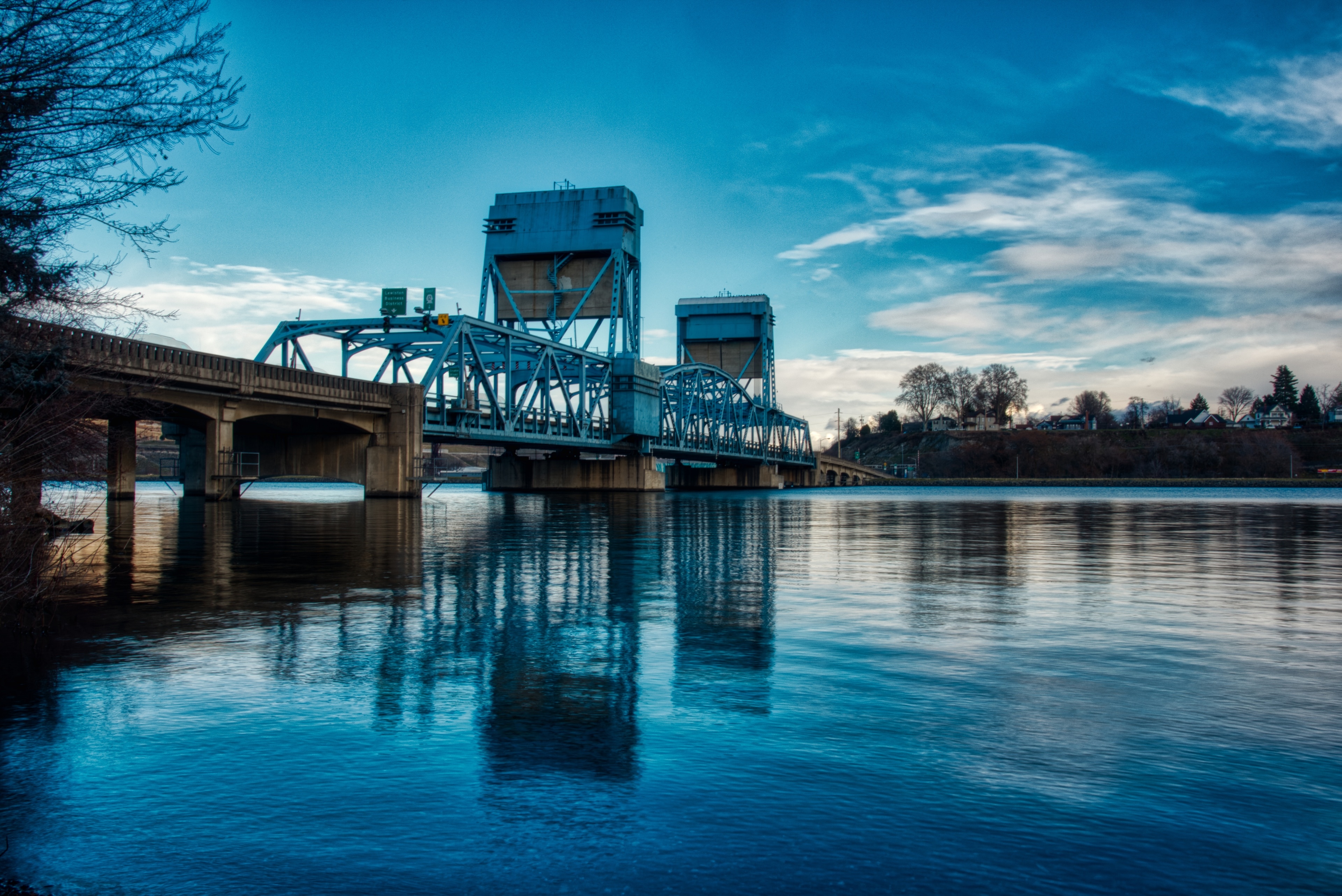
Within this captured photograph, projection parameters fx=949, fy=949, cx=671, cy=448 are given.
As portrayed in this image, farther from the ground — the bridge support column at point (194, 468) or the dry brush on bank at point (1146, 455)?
the dry brush on bank at point (1146, 455)

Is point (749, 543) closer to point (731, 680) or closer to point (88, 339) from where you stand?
point (731, 680)

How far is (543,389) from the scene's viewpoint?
72312mm

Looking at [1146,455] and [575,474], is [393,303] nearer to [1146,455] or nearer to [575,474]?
[575,474]

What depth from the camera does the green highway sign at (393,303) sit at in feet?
192

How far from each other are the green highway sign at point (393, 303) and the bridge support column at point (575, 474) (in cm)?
3422

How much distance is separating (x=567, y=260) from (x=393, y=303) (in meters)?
33.8

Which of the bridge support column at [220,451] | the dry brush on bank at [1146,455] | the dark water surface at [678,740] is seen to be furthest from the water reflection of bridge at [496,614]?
the dry brush on bank at [1146,455]

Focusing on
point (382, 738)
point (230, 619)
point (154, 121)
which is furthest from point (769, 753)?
point (154, 121)

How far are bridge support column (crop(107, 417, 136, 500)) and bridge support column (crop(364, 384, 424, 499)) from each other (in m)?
11.9

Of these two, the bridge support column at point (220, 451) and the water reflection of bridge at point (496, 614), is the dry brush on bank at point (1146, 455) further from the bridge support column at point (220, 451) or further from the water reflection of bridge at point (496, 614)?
the water reflection of bridge at point (496, 614)

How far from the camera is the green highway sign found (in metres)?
58.4

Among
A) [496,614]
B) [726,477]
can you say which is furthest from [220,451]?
[726,477]

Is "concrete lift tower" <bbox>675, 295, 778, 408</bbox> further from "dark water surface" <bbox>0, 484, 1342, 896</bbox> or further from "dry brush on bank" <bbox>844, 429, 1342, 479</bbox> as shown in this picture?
"dark water surface" <bbox>0, 484, 1342, 896</bbox>

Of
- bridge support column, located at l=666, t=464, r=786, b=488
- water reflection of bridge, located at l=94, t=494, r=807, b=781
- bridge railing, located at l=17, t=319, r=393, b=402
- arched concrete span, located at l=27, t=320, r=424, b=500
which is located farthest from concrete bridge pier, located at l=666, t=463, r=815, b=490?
water reflection of bridge, located at l=94, t=494, r=807, b=781
